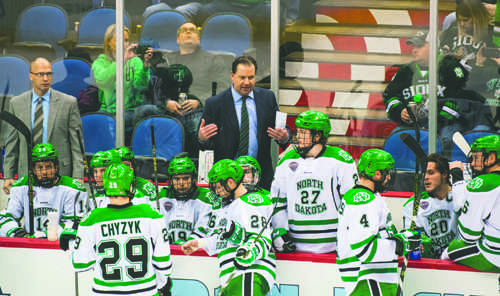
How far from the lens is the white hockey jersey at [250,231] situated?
17.5 ft

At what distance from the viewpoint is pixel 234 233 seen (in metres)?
5.36

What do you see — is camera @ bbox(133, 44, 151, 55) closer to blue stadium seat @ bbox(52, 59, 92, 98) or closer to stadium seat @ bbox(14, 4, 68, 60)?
blue stadium seat @ bbox(52, 59, 92, 98)

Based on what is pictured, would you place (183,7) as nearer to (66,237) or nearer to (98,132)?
(98,132)

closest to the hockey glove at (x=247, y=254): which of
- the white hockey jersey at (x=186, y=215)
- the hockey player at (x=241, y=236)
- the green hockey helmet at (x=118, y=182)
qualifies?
the hockey player at (x=241, y=236)

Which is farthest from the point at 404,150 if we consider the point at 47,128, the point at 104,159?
the point at 47,128

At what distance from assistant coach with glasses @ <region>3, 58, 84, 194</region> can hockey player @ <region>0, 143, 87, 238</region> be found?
70 centimetres

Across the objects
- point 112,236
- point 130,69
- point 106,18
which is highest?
point 106,18

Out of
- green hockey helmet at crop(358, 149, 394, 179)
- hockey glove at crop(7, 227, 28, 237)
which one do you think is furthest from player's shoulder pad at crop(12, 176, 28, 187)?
green hockey helmet at crop(358, 149, 394, 179)

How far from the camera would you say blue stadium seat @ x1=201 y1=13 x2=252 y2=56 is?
7645 millimetres

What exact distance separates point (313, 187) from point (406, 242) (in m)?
0.93

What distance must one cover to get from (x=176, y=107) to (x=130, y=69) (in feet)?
2.13

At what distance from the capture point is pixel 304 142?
5.80 m

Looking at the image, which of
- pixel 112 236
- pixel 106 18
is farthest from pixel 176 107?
pixel 112 236

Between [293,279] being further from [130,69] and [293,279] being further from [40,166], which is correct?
[130,69]
